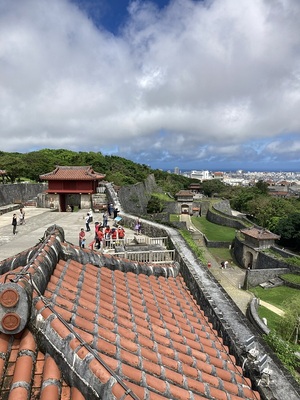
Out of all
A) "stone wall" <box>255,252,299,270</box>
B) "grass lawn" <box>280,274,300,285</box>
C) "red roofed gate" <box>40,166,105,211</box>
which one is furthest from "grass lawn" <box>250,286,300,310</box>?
"red roofed gate" <box>40,166,105,211</box>

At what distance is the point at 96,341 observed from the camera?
301cm

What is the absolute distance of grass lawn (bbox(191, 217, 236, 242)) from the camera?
43812 mm

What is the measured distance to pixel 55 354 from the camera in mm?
2738

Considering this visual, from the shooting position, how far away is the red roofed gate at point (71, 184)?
2545 centimetres

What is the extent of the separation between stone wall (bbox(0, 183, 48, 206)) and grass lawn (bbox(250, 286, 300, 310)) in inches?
886

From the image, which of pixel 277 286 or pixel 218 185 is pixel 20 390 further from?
pixel 218 185

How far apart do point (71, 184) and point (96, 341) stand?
78.0 feet

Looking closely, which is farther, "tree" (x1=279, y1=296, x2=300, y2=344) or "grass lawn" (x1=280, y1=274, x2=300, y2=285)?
"grass lawn" (x1=280, y1=274, x2=300, y2=285)

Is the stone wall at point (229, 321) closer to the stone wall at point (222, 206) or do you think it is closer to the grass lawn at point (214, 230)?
the grass lawn at point (214, 230)

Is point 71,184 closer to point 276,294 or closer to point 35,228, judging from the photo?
point 35,228

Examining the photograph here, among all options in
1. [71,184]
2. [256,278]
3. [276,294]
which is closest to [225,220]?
[256,278]

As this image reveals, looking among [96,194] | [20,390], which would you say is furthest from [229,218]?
[20,390]

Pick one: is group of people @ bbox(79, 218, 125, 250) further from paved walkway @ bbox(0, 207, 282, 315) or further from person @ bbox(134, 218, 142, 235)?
paved walkway @ bbox(0, 207, 282, 315)

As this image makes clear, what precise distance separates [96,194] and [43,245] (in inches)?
833
